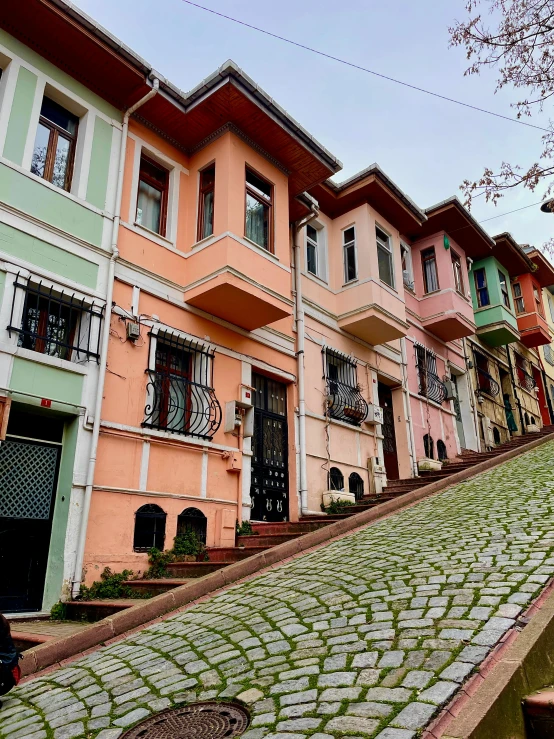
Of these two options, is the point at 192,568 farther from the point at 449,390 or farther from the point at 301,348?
the point at 449,390

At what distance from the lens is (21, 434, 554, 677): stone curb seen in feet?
16.4

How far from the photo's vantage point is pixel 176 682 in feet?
13.0

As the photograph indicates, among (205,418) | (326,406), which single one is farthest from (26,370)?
(326,406)

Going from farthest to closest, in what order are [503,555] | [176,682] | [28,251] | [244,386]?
1. [244,386]
2. [28,251]
3. [503,555]
4. [176,682]

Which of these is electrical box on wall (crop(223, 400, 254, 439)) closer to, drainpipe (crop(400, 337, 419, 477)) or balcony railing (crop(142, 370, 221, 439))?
balcony railing (crop(142, 370, 221, 439))

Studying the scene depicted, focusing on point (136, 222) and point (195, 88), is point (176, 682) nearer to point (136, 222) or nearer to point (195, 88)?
point (136, 222)

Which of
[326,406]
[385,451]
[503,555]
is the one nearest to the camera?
[503,555]

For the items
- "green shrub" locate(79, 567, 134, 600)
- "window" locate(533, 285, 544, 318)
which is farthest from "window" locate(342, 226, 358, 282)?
"window" locate(533, 285, 544, 318)

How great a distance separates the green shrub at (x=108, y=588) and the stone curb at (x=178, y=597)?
1.49 metres

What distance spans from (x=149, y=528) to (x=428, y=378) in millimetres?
11134

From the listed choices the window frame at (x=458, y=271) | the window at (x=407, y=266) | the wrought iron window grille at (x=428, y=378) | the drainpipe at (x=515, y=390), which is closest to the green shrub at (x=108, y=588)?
the wrought iron window grille at (x=428, y=378)

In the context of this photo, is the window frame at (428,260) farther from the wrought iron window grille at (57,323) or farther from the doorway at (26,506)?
the doorway at (26,506)

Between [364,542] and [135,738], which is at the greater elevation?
[364,542]

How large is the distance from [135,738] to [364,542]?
481 centimetres
